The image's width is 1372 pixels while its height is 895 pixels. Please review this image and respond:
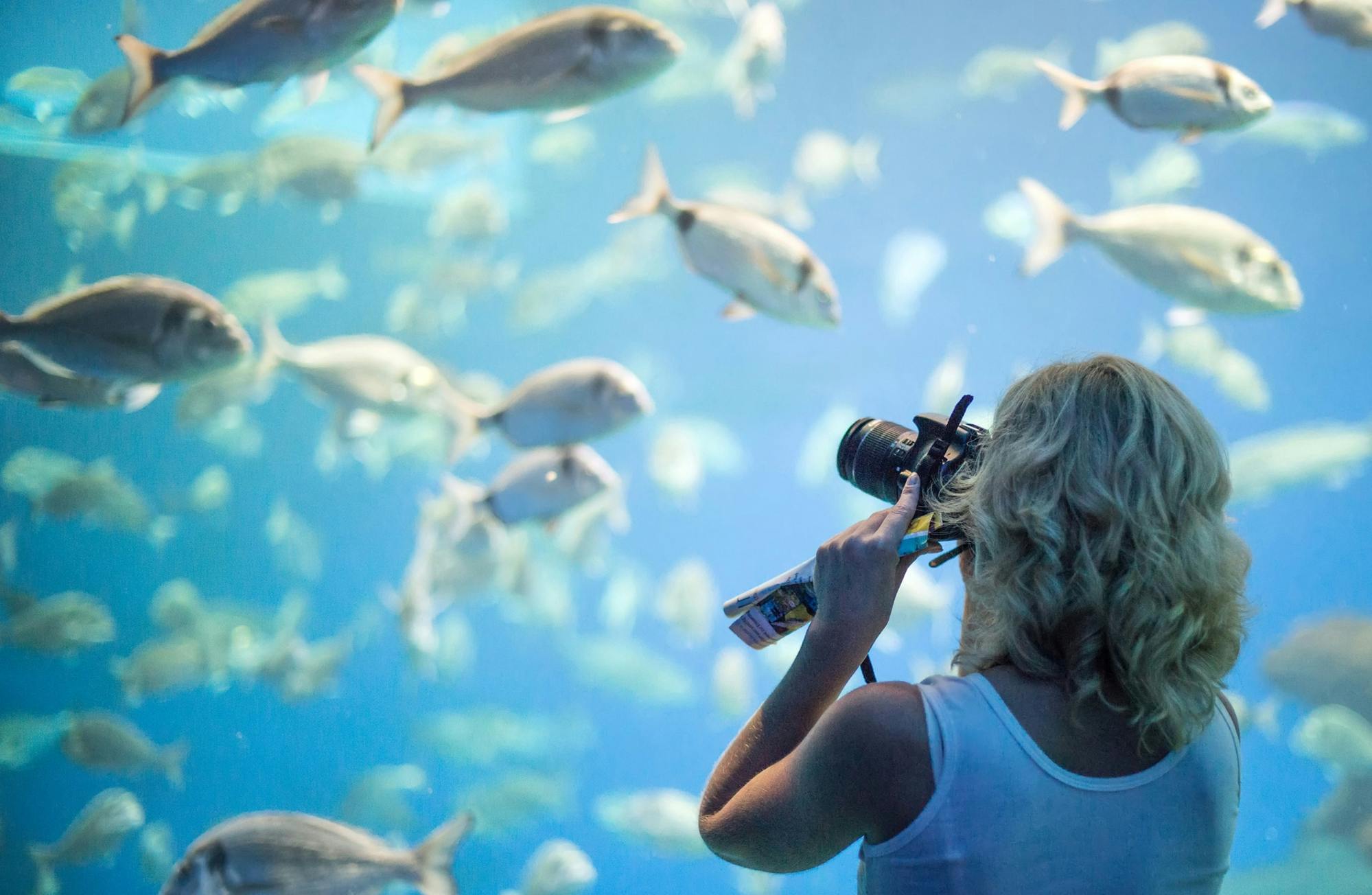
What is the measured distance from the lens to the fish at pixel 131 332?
2.44 meters

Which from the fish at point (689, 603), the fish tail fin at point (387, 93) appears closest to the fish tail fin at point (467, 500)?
the fish tail fin at point (387, 93)

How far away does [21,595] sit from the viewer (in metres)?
6.33

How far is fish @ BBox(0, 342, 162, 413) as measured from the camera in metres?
2.91

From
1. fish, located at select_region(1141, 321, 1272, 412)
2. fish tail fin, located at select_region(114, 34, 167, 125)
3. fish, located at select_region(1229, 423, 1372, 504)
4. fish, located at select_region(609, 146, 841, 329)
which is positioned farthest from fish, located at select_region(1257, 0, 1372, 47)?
fish, located at select_region(1229, 423, 1372, 504)

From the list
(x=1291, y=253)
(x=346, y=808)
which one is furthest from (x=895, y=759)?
(x=1291, y=253)

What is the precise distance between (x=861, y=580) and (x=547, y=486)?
110 inches

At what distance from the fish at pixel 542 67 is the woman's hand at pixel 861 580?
86.8 inches

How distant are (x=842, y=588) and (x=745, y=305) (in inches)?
93.2

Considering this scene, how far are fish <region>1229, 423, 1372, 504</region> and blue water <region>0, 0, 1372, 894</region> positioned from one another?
112cm

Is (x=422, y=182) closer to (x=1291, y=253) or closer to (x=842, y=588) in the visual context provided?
(x=1291, y=253)

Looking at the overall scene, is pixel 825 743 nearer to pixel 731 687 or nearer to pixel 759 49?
pixel 759 49

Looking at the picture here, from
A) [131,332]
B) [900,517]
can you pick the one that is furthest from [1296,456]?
[131,332]

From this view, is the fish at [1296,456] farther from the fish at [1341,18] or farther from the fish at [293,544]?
the fish at [293,544]

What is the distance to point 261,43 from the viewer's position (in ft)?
7.97
